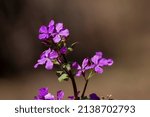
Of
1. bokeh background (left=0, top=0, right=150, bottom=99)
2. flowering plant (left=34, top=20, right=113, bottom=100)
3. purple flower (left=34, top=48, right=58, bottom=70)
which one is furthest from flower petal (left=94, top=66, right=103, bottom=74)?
bokeh background (left=0, top=0, right=150, bottom=99)

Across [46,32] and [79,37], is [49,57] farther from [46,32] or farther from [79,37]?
[79,37]

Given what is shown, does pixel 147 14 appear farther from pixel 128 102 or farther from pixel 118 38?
pixel 128 102

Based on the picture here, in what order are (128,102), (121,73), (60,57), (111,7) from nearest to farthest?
(60,57), (128,102), (121,73), (111,7)

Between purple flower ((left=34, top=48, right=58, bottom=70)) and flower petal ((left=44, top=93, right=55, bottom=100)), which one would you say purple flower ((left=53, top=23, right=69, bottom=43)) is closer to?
purple flower ((left=34, top=48, right=58, bottom=70))

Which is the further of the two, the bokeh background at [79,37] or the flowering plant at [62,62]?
the bokeh background at [79,37]

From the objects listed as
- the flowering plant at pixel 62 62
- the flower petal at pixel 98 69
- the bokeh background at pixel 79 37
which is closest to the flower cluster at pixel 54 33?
the flowering plant at pixel 62 62

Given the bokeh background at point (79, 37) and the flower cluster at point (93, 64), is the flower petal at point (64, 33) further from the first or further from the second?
the bokeh background at point (79, 37)

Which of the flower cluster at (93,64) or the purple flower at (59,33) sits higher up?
the purple flower at (59,33)

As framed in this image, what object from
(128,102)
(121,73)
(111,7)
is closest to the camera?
(128,102)

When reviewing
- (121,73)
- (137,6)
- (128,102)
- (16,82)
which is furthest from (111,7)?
(128,102)
